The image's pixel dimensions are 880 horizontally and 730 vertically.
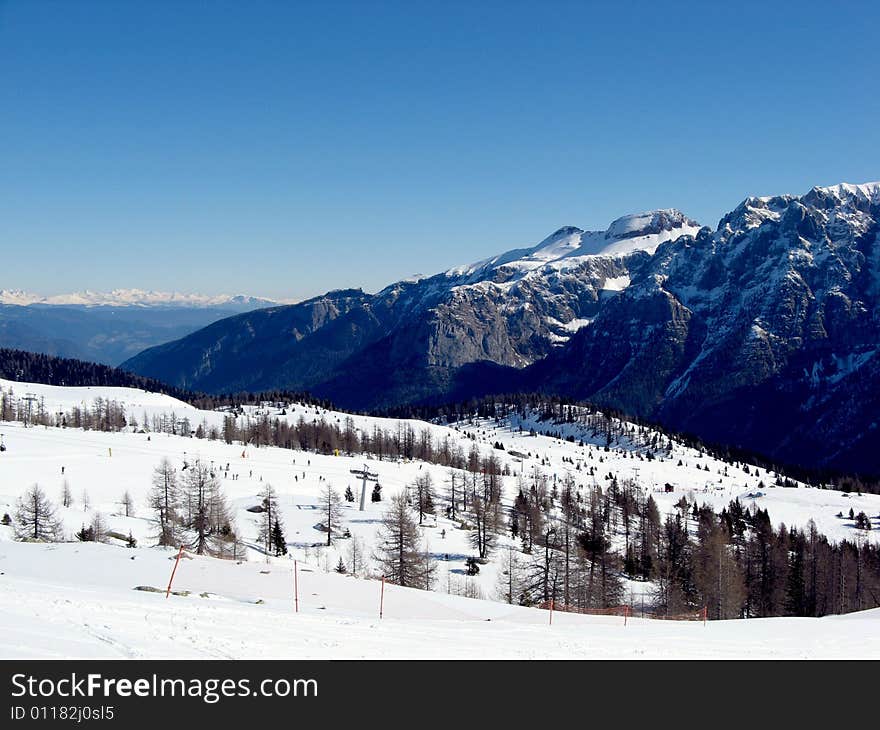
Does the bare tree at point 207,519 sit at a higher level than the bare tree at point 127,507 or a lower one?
higher

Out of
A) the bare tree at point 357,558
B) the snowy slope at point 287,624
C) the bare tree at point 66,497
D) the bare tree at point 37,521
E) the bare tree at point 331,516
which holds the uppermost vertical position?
the snowy slope at point 287,624

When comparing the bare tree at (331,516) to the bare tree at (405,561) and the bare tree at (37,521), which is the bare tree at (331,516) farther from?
the bare tree at (37,521)

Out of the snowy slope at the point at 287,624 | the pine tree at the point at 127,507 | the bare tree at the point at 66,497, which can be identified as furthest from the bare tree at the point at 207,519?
the snowy slope at the point at 287,624

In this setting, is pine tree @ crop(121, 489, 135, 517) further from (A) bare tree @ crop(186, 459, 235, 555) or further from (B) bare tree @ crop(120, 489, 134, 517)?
(A) bare tree @ crop(186, 459, 235, 555)

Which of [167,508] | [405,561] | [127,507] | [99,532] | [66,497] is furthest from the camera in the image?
[66,497]

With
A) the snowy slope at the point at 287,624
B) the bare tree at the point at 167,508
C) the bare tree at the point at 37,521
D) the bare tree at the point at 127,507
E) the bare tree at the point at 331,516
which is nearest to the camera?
the snowy slope at the point at 287,624

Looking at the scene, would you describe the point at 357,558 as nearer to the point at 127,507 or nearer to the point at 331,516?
the point at 331,516

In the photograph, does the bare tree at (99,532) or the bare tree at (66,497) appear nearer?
the bare tree at (99,532)

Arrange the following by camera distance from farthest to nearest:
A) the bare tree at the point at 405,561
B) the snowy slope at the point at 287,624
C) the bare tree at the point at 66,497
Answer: the bare tree at the point at 66,497 → the bare tree at the point at 405,561 → the snowy slope at the point at 287,624

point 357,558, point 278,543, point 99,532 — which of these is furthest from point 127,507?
Result: point 99,532

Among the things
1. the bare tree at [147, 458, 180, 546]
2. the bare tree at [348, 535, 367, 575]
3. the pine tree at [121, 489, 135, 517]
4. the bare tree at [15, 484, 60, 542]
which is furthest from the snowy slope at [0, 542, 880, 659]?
the pine tree at [121, 489, 135, 517]

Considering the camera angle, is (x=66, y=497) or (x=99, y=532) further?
(x=66, y=497)
